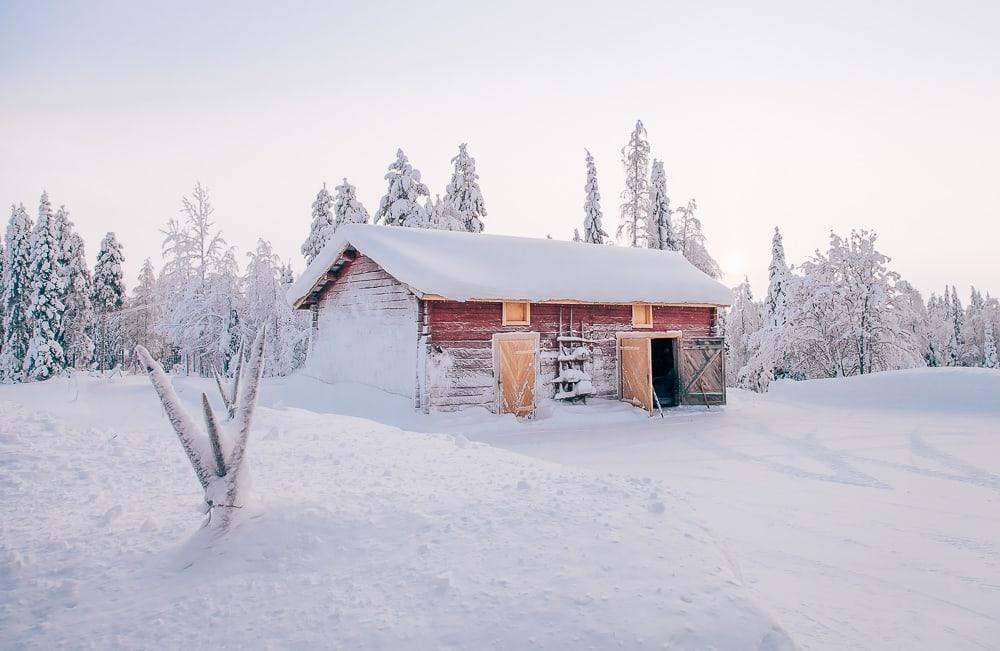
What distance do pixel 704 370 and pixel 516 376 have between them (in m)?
6.56

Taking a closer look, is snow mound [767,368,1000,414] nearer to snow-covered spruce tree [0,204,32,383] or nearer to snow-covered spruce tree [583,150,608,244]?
snow-covered spruce tree [583,150,608,244]

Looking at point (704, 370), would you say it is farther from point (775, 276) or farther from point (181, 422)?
point (775, 276)

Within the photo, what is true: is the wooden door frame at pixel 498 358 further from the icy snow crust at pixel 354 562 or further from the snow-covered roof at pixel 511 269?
the icy snow crust at pixel 354 562

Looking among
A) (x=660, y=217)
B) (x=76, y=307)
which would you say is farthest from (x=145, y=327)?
(x=660, y=217)

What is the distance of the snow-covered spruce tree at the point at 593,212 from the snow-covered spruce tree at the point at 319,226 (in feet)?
49.9

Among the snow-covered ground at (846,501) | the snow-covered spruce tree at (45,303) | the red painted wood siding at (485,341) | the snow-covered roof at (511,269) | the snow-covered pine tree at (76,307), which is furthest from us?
the snow-covered pine tree at (76,307)

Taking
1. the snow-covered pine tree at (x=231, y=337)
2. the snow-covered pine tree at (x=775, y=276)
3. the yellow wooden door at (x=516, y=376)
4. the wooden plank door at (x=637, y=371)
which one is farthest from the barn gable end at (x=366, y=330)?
the snow-covered pine tree at (x=775, y=276)

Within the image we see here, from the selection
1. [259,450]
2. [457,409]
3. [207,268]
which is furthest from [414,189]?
[259,450]

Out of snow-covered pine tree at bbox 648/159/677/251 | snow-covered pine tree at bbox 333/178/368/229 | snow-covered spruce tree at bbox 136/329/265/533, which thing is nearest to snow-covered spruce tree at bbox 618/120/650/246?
snow-covered pine tree at bbox 648/159/677/251

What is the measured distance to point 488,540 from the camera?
4402 millimetres

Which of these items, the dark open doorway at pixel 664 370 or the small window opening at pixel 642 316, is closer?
the small window opening at pixel 642 316

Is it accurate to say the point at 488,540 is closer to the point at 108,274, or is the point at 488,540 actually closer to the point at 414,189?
the point at 414,189

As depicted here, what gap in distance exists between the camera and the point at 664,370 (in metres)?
22.5

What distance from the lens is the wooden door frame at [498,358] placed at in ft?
49.4
